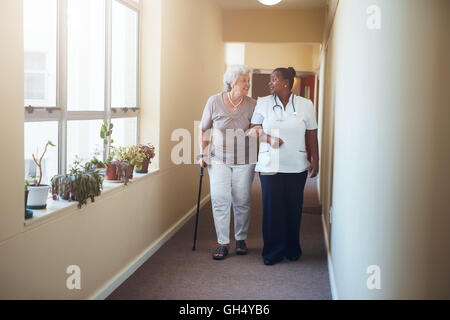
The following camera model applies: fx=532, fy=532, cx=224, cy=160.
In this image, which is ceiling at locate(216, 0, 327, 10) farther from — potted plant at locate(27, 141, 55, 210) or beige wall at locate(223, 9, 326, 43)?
potted plant at locate(27, 141, 55, 210)

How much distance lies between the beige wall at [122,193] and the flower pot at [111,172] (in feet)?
0.43

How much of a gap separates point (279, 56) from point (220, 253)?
8980 millimetres

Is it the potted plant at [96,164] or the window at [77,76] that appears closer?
the window at [77,76]

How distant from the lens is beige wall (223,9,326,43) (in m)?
8.05

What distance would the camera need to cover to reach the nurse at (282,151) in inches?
164

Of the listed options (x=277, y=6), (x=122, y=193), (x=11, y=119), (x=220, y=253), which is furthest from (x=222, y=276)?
(x=277, y=6)

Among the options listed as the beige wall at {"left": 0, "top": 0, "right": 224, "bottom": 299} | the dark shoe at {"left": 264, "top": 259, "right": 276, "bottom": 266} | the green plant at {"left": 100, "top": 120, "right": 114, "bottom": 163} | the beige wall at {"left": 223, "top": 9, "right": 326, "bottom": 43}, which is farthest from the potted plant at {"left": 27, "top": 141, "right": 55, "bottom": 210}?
the beige wall at {"left": 223, "top": 9, "right": 326, "bottom": 43}

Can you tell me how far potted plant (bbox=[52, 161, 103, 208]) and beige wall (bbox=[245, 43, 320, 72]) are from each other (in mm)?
10029

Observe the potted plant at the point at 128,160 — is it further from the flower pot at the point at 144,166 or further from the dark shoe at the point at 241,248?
the dark shoe at the point at 241,248

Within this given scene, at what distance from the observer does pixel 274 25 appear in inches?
321

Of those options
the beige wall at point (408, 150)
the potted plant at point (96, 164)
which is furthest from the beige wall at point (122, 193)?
the beige wall at point (408, 150)

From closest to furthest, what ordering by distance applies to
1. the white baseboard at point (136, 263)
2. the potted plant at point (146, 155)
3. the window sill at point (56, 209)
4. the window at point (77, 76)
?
1. the window sill at point (56, 209)
2. the window at point (77, 76)
3. the white baseboard at point (136, 263)
4. the potted plant at point (146, 155)

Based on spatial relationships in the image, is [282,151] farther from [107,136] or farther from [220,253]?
[107,136]
